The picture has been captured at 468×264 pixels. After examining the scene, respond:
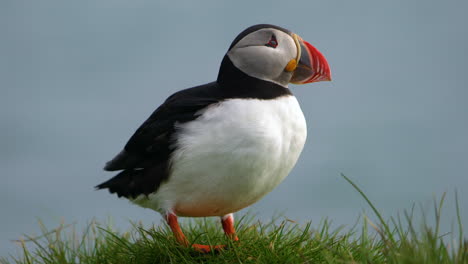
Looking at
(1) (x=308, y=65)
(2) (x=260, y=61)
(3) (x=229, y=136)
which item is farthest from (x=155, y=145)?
(1) (x=308, y=65)

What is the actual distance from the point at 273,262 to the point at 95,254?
1.57 meters

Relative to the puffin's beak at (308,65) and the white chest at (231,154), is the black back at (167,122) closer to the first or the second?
the white chest at (231,154)

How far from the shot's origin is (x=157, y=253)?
360cm

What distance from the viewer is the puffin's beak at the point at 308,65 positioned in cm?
359

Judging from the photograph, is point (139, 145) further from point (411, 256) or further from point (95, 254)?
point (411, 256)

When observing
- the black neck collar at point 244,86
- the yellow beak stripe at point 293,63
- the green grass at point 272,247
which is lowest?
the green grass at point 272,247

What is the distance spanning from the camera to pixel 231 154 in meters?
3.25

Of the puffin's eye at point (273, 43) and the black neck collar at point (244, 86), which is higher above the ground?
the puffin's eye at point (273, 43)

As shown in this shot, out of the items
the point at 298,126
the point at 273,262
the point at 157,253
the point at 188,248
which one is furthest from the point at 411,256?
the point at 157,253

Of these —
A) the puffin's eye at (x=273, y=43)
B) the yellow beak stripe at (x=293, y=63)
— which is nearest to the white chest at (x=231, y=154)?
the yellow beak stripe at (x=293, y=63)

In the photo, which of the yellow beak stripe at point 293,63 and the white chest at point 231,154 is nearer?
the white chest at point 231,154

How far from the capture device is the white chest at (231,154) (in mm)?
3258

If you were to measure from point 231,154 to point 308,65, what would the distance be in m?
0.85

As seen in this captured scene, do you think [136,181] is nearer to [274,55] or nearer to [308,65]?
[274,55]
